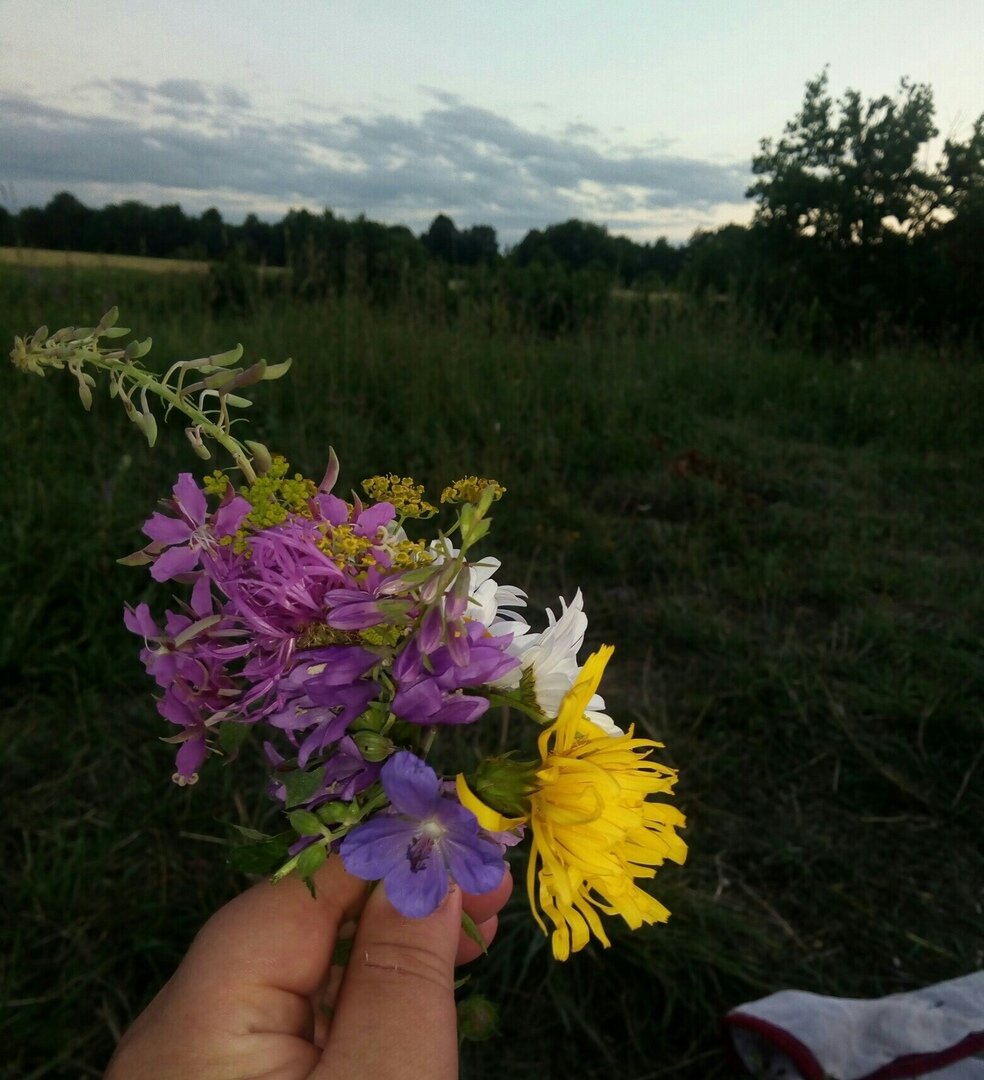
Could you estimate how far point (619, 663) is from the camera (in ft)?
9.34

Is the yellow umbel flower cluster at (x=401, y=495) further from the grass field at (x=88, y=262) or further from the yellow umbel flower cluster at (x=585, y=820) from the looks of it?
the grass field at (x=88, y=262)

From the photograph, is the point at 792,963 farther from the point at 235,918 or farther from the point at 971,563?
the point at 971,563

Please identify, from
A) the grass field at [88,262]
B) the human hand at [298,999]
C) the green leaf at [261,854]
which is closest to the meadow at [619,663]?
the grass field at [88,262]

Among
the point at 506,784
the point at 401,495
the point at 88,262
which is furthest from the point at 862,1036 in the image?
the point at 88,262

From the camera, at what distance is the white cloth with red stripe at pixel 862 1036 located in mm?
1576

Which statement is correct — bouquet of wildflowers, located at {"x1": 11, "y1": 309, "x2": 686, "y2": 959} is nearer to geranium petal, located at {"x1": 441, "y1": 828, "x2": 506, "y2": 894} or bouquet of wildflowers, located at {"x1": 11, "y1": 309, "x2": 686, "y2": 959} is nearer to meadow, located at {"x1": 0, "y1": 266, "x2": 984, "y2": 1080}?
geranium petal, located at {"x1": 441, "y1": 828, "x2": 506, "y2": 894}

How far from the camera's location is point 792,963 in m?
1.89

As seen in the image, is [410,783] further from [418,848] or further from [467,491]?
[467,491]

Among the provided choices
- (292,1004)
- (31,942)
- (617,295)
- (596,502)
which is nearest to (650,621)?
(596,502)

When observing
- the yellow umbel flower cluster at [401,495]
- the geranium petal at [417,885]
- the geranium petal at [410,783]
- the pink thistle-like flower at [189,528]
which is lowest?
the geranium petal at [417,885]

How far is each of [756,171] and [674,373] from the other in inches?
447

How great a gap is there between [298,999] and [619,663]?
2130 mm

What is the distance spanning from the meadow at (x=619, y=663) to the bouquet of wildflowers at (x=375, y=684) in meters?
1.08

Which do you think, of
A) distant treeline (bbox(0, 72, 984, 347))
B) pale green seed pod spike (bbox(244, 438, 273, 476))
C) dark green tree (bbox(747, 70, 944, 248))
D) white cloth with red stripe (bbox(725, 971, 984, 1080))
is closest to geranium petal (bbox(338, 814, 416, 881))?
pale green seed pod spike (bbox(244, 438, 273, 476))
